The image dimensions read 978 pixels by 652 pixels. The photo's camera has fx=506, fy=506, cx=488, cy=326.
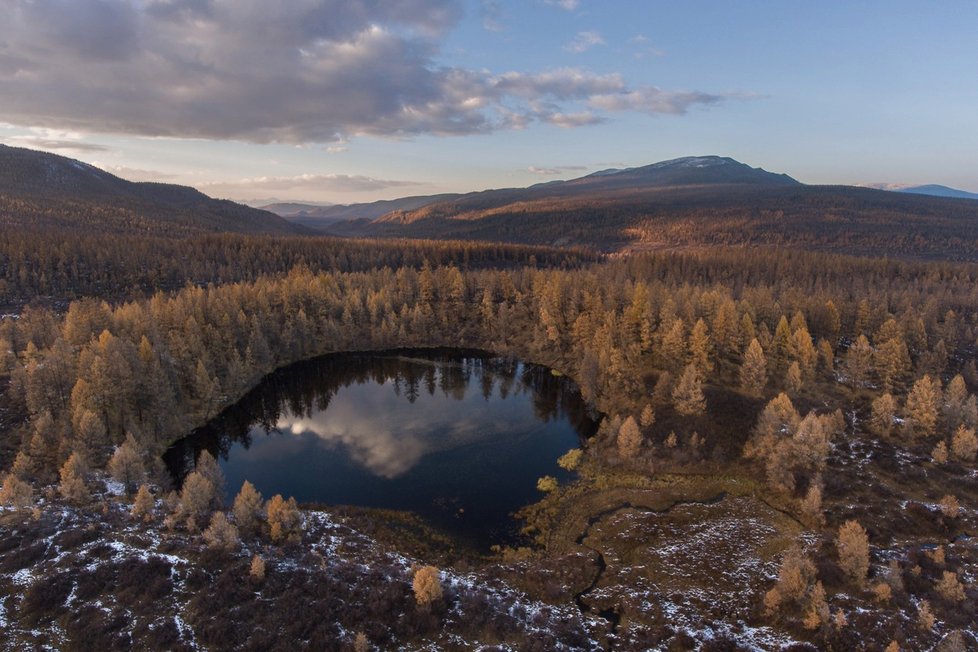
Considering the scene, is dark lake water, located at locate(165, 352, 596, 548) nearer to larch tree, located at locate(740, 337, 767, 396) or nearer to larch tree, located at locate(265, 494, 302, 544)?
larch tree, located at locate(265, 494, 302, 544)

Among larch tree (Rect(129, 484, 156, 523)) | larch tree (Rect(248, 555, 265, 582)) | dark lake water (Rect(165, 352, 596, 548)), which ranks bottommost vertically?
dark lake water (Rect(165, 352, 596, 548))

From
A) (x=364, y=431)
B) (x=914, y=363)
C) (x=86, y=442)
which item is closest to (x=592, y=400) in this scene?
(x=364, y=431)

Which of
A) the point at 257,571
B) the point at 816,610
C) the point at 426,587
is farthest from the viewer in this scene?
the point at 257,571

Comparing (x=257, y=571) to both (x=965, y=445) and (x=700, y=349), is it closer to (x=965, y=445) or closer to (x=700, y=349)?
(x=700, y=349)

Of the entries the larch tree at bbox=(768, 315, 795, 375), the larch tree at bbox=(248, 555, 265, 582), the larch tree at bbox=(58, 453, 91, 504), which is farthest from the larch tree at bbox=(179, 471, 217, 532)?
the larch tree at bbox=(768, 315, 795, 375)

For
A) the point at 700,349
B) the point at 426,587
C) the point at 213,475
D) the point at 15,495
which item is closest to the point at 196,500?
the point at 213,475

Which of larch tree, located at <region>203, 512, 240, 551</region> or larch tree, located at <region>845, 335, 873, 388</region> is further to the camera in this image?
larch tree, located at <region>845, 335, 873, 388</region>

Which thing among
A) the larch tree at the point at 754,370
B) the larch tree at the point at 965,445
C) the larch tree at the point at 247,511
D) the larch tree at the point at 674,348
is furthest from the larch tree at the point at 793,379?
the larch tree at the point at 247,511
